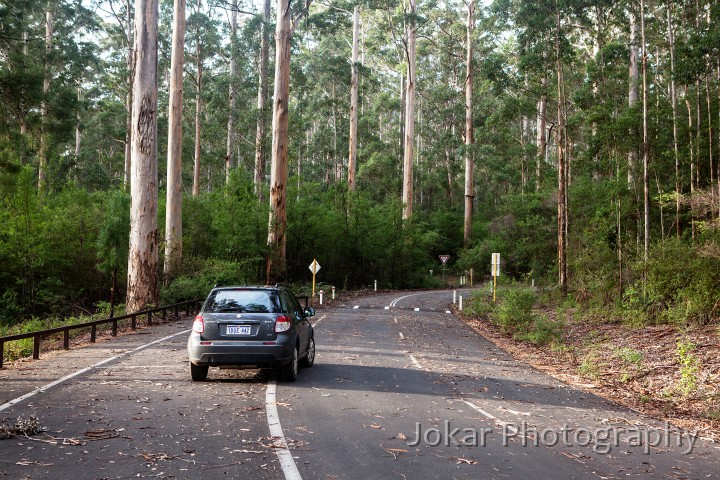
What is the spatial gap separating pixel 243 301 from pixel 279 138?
18240 millimetres

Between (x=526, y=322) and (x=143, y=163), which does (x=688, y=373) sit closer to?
(x=526, y=322)

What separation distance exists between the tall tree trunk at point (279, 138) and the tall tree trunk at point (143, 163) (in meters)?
7.61

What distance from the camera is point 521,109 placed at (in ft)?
106

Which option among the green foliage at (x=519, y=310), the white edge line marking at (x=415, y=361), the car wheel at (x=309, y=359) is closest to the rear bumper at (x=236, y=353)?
the car wheel at (x=309, y=359)

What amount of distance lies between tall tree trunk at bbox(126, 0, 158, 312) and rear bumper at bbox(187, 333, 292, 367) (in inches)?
467

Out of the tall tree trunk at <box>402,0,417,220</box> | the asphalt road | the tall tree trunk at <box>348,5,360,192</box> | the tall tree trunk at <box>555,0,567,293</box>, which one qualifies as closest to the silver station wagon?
the asphalt road

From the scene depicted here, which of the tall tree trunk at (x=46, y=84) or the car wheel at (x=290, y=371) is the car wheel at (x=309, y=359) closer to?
the car wheel at (x=290, y=371)

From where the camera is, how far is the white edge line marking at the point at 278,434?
545 centimetres

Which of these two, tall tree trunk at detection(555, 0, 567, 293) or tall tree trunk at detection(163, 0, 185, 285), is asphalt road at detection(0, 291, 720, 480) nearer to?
tall tree trunk at detection(163, 0, 185, 285)

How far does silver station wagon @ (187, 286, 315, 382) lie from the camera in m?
9.67

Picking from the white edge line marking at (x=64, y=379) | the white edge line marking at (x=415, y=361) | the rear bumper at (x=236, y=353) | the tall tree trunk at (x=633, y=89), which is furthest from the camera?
the tall tree trunk at (x=633, y=89)

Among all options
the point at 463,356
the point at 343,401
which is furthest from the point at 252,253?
the point at 343,401

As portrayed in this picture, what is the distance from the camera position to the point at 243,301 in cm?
1019

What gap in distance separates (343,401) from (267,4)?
1525 inches
